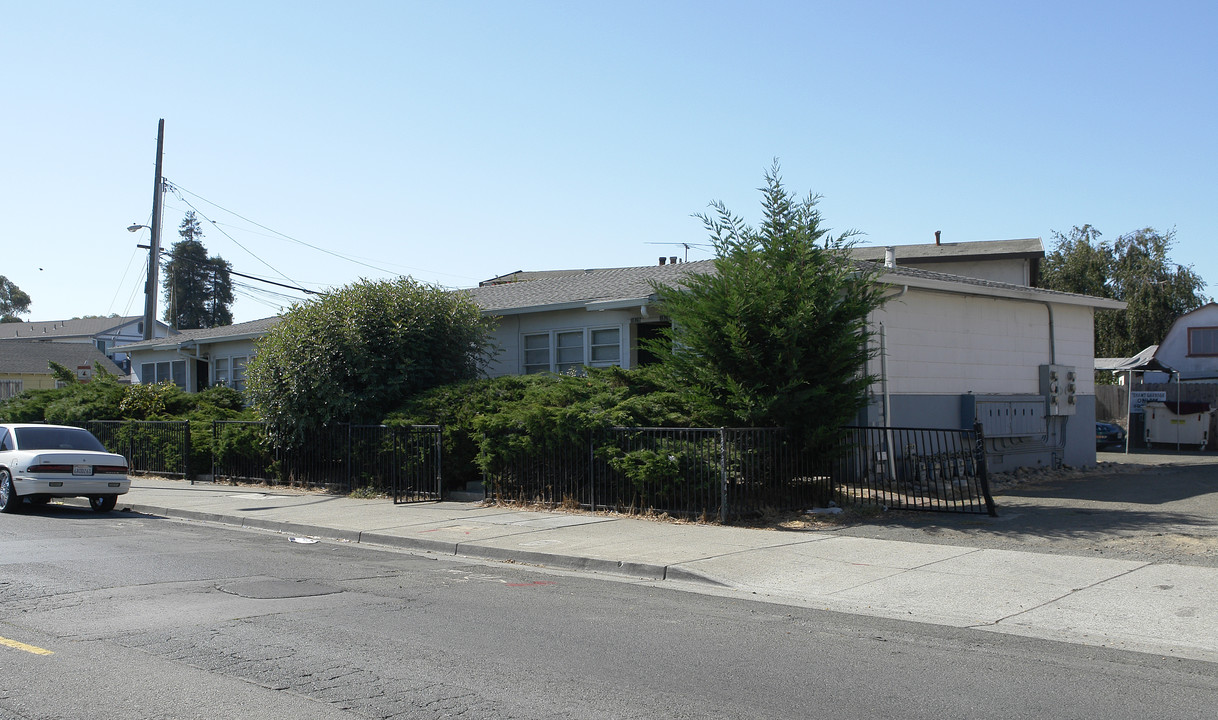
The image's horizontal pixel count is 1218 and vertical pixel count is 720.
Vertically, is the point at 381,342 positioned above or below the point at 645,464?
above

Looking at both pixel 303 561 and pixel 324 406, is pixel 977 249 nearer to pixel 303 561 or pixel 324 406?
pixel 324 406

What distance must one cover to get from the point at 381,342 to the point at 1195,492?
605 inches

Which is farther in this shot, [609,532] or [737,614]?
[609,532]

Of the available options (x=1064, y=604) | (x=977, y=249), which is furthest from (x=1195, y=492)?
(x=977, y=249)

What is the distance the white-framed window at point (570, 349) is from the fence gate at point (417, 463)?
12.7 feet

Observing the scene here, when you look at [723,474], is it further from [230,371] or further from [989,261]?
[989,261]

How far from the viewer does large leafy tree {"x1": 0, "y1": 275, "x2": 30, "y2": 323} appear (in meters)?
109

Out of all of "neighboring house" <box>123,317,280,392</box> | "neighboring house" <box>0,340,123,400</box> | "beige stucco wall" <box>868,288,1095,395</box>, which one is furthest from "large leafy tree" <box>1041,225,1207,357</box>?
"neighboring house" <box>0,340,123,400</box>

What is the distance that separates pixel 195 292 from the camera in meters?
86.2

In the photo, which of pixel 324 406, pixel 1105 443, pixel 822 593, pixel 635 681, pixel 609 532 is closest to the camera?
pixel 635 681

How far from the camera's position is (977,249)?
3784 centimetres

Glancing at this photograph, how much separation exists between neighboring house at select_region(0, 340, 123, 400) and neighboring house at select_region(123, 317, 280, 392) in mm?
23215

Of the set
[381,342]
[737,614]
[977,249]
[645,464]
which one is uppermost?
[977,249]

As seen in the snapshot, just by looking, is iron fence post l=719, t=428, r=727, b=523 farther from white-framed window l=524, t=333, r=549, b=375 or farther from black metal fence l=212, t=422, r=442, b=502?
white-framed window l=524, t=333, r=549, b=375
